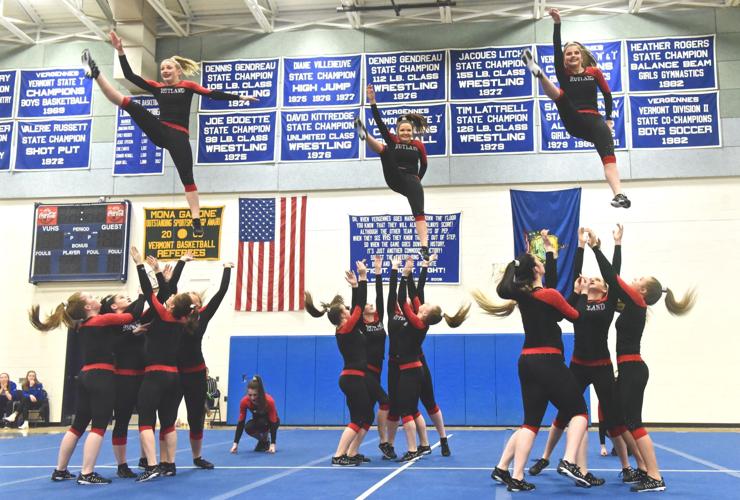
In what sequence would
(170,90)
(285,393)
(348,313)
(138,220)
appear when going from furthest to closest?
(138,220)
(285,393)
(348,313)
(170,90)

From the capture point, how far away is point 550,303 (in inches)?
212

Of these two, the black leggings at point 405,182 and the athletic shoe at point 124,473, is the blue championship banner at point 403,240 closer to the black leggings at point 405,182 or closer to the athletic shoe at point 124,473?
the black leggings at point 405,182

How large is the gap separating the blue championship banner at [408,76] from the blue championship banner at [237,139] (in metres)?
2.60

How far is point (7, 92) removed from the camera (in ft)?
54.6

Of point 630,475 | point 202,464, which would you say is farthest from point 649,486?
point 202,464

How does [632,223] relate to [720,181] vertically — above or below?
below

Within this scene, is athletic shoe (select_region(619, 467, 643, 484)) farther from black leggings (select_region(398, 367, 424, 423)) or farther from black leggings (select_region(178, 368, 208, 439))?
black leggings (select_region(178, 368, 208, 439))

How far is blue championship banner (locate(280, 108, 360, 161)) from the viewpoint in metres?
15.3

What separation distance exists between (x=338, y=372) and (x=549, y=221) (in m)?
5.59

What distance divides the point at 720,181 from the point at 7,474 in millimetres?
13721

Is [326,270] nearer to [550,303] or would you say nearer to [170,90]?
[170,90]

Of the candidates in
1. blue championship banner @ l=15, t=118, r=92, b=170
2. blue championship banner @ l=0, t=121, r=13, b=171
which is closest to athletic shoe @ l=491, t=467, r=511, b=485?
blue championship banner @ l=15, t=118, r=92, b=170

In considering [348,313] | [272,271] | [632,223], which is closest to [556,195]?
[632,223]

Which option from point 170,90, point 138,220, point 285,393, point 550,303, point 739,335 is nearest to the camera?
point 550,303
